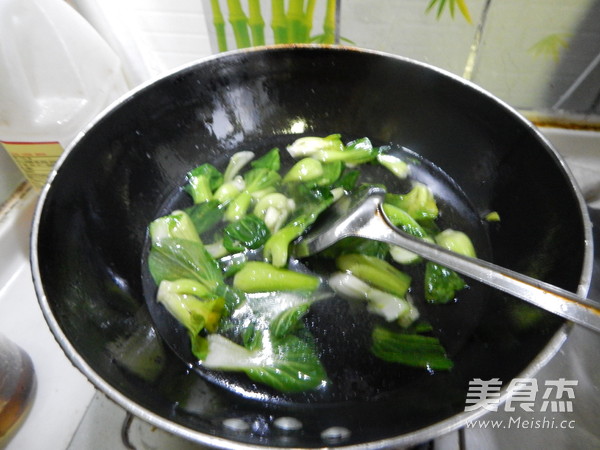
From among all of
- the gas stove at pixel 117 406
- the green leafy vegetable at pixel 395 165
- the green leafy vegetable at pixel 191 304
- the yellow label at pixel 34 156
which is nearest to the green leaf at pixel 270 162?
the green leafy vegetable at pixel 395 165

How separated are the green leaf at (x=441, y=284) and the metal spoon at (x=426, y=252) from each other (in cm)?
15

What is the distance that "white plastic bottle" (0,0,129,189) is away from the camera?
0.98 metres

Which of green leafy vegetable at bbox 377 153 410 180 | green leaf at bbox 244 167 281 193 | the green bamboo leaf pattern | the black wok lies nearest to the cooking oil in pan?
the black wok

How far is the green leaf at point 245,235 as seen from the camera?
95 centimetres

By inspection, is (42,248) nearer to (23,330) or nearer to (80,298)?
(80,298)

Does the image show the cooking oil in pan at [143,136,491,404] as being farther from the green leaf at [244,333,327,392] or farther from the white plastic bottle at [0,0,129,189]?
the white plastic bottle at [0,0,129,189]

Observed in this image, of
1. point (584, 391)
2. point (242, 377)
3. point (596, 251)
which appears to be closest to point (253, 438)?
point (242, 377)

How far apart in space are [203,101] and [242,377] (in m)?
0.68

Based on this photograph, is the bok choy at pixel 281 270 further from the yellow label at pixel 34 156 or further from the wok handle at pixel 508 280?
the yellow label at pixel 34 156

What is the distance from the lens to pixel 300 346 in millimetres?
809

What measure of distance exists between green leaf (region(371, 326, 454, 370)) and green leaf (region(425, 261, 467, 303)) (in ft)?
0.30

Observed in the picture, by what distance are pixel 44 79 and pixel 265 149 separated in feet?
1.90

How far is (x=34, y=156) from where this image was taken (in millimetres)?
1040

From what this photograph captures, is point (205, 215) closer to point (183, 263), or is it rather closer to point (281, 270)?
point (183, 263)
